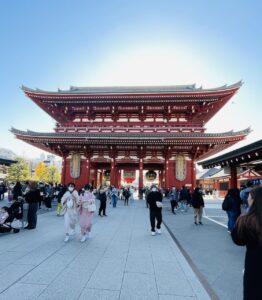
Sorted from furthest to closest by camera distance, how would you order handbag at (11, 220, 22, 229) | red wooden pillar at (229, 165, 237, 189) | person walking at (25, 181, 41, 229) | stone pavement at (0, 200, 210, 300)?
red wooden pillar at (229, 165, 237, 189)
handbag at (11, 220, 22, 229)
person walking at (25, 181, 41, 229)
stone pavement at (0, 200, 210, 300)

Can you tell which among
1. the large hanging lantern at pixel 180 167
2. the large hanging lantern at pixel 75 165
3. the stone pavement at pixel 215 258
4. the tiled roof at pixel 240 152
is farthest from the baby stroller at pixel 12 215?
the large hanging lantern at pixel 180 167

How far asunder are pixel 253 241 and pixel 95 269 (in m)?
3.47

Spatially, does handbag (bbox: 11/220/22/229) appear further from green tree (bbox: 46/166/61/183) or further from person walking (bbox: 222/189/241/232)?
green tree (bbox: 46/166/61/183)

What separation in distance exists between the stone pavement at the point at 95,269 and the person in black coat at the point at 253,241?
181cm

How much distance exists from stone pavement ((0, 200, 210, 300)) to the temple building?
1443 centimetres

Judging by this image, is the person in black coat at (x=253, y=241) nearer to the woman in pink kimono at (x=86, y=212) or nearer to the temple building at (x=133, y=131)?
the woman in pink kimono at (x=86, y=212)

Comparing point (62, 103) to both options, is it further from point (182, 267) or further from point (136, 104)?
point (182, 267)

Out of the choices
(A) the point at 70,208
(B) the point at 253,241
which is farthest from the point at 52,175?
(B) the point at 253,241

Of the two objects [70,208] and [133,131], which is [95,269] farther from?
[133,131]

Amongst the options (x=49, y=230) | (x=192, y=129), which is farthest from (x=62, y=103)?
(x=49, y=230)

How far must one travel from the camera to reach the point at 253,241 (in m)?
1.99

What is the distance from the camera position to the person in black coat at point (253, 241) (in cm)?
197

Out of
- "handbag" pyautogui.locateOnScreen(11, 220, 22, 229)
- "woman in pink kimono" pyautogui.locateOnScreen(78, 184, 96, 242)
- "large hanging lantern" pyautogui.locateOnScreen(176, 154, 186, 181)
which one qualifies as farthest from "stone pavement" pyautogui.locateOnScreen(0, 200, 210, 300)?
"large hanging lantern" pyautogui.locateOnScreen(176, 154, 186, 181)

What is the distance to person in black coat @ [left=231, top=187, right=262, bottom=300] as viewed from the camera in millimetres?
1969
